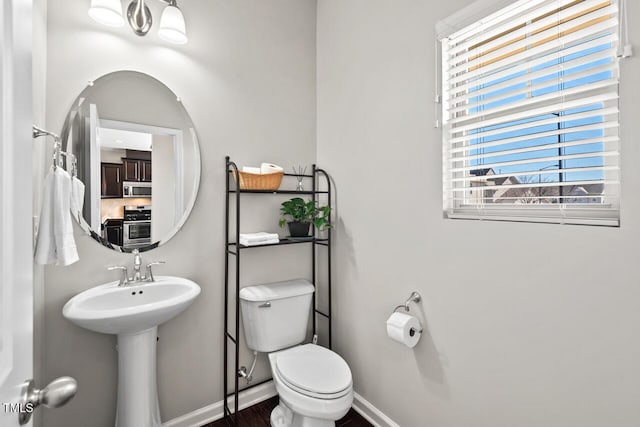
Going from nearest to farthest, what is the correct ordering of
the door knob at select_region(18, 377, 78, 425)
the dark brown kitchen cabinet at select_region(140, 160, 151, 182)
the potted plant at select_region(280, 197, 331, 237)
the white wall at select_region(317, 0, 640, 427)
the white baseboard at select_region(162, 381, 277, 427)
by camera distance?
the door knob at select_region(18, 377, 78, 425) → the white wall at select_region(317, 0, 640, 427) → the dark brown kitchen cabinet at select_region(140, 160, 151, 182) → the white baseboard at select_region(162, 381, 277, 427) → the potted plant at select_region(280, 197, 331, 237)

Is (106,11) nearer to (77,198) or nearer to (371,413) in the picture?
(77,198)

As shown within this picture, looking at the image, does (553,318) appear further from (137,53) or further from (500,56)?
(137,53)

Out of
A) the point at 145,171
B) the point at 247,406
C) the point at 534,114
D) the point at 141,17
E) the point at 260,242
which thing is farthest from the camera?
the point at 247,406

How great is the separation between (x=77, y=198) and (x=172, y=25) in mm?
971

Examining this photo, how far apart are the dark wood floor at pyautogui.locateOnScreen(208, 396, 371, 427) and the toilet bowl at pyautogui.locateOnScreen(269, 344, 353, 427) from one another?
125mm

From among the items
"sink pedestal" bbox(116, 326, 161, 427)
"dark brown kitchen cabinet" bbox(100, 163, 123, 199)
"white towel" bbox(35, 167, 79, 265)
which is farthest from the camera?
"dark brown kitchen cabinet" bbox(100, 163, 123, 199)

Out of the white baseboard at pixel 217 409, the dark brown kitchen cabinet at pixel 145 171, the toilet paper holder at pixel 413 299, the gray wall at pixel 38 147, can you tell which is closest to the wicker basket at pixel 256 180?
the dark brown kitchen cabinet at pixel 145 171

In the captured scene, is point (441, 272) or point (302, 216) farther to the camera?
point (302, 216)

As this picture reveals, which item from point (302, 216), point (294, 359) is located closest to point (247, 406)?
point (294, 359)

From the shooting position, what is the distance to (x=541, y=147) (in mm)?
1170

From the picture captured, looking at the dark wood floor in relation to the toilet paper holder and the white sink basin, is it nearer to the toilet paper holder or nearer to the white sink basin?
the toilet paper holder

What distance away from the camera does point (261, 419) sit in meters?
1.85

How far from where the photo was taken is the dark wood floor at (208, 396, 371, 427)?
1821mm

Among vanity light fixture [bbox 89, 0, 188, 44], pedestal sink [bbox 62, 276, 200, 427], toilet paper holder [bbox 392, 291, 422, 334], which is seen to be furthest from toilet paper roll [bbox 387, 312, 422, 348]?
vanity light fixture [bbox 89, 0, 188, 44]
